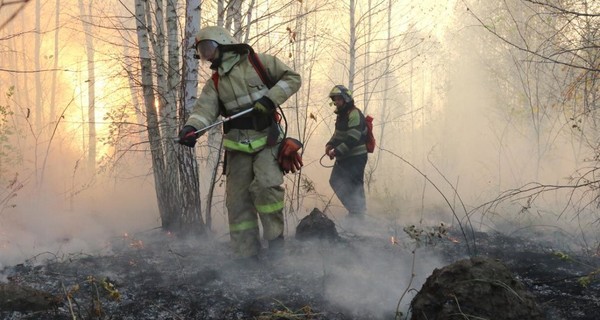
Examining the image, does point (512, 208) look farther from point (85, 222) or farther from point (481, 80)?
point (481, 80)

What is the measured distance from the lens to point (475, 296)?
6.96ft

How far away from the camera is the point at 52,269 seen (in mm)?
3430

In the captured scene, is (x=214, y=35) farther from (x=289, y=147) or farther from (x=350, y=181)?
(x=350, y=181)

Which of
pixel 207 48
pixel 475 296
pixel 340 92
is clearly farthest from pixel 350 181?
pixel 475 296

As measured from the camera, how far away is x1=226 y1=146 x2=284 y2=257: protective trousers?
3721 millimetres

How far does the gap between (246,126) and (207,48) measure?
0.70 meters

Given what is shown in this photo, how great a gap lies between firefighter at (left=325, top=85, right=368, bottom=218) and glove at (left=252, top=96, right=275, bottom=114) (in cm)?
241

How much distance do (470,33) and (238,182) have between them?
2328 cm

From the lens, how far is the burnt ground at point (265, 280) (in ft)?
8.56

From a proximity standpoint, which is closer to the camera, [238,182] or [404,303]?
[404,303]

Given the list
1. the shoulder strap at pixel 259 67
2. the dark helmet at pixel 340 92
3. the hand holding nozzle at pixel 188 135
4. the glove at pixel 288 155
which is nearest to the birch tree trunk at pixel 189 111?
the shoulder strap at pixel 259 67

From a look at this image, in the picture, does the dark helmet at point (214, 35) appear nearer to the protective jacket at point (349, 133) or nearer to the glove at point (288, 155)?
the glove at point (288, 155)

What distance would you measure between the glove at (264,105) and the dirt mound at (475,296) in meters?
1.88

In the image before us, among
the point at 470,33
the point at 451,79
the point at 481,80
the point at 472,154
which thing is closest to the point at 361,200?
the point at 472,154
